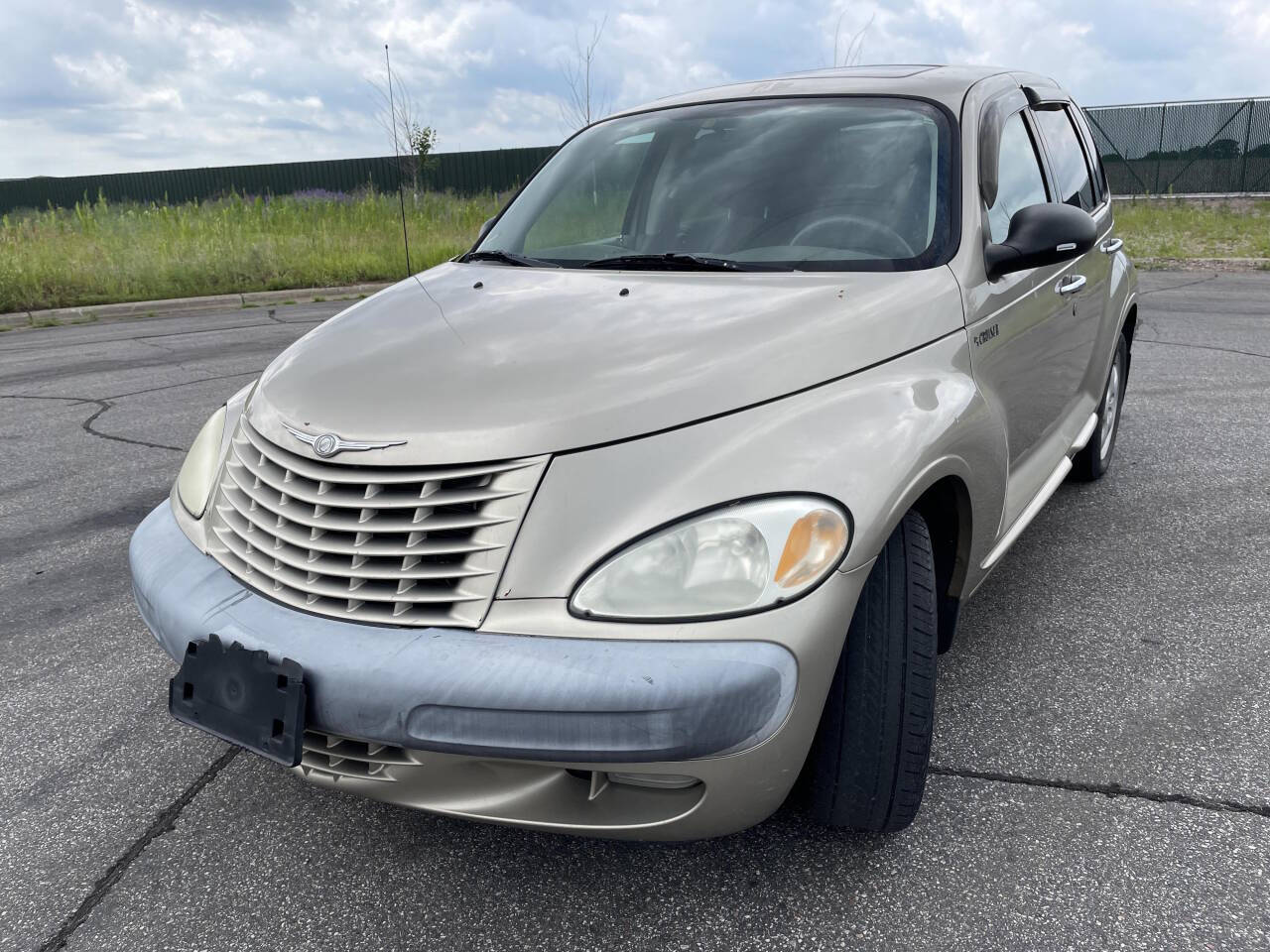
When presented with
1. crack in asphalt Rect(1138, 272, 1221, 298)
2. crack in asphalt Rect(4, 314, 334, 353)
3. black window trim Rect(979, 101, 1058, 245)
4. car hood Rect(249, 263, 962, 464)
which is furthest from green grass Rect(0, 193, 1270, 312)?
car hood Rect(249, 263, 962, 464)

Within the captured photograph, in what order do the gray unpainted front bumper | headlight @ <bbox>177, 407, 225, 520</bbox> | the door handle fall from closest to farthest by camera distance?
the gray unpainted front bumper
headlight @ <bbox>177, 407, 225, 520</bbox>
the door handle

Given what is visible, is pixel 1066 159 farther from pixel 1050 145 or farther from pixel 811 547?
pixel 811 547

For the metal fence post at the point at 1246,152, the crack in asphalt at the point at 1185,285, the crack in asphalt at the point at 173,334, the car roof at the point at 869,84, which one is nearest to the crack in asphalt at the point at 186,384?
the crack in asphalt at the point at 173,334

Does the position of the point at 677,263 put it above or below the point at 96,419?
above

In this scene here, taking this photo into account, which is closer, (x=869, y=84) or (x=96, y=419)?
(x=869, y=84)

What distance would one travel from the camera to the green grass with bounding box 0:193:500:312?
12992mm

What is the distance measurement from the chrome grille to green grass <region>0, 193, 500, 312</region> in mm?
12219

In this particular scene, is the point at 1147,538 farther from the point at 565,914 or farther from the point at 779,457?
the point at 565,914

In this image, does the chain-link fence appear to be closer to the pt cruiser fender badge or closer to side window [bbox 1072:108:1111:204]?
side window [bbox 1072:108:1111:204]

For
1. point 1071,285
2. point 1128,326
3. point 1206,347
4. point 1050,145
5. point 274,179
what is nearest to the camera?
point 1071,285

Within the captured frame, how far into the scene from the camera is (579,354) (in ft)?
6.91

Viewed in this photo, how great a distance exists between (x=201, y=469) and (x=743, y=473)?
4.51 feet

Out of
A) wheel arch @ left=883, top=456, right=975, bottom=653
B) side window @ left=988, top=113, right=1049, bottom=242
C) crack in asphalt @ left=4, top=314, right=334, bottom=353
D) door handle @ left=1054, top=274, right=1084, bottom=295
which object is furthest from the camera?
crack in asphalt @ left=4, top=314, right=334, bottom=353

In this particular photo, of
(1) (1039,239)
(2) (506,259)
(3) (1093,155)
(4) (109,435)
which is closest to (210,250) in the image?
(4) (109,435)
